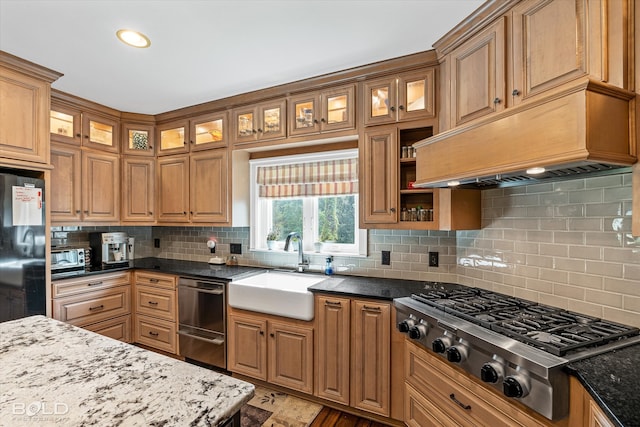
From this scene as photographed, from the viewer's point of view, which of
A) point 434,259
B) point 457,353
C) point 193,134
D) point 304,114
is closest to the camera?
point 457,353

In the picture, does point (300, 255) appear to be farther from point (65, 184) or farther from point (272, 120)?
point (65, 184)

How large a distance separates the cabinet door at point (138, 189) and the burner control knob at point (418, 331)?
3014 millimetres

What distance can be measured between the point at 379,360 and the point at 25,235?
2655mm

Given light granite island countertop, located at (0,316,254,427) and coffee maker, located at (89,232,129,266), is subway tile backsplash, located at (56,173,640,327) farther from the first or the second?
coffee maker, located at (89,232,129,266)

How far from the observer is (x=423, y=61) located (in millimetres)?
2125

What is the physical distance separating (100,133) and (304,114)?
7.43 ft

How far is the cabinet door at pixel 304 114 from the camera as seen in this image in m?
2.55

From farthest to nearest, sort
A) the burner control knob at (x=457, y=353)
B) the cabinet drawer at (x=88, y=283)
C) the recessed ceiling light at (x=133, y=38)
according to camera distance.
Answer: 1. the cabinet drawer at (x=88, y=283)
2. the recessed ceiling light at (x=133, y=38)
3. the burner control knob at (x=457, y=353)

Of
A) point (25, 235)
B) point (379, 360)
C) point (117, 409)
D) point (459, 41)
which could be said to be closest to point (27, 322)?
point (117, 409)

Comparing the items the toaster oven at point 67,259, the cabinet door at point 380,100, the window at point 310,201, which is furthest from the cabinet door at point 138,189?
the cabinet door at point 380,100

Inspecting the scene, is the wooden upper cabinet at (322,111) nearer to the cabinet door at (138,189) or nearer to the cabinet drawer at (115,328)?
the cabinet door at (138,189)

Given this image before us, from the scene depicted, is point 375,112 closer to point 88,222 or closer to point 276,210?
point 276,210

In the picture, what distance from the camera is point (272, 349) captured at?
2352mm

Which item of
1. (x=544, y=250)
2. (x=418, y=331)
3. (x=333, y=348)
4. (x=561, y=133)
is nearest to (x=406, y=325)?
(x=418, y=331)
